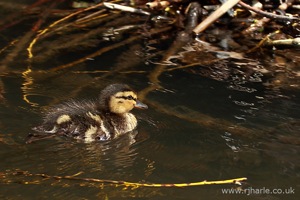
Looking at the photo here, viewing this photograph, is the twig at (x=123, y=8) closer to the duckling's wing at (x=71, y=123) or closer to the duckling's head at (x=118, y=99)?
the duckling's head at (x=118, y=99)

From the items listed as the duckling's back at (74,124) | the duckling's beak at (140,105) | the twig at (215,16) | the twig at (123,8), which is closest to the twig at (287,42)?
the twig at (215,16)

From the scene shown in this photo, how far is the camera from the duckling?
4.69m

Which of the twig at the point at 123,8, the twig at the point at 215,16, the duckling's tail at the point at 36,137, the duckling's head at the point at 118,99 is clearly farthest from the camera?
the twig at the point at 123,8

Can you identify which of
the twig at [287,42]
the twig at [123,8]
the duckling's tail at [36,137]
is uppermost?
the twig at [123,8]

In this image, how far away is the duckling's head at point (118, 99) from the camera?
504 cm

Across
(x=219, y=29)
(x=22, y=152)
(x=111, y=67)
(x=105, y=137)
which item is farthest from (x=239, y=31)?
(x=22, y=152)

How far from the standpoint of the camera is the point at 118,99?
505 centimetres

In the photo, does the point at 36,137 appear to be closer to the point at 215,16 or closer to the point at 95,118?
the point at 95,118

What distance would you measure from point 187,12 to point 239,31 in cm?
64

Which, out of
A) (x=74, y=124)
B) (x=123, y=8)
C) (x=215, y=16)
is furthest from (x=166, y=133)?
(x=123, y=8)

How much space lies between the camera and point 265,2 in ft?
24.3

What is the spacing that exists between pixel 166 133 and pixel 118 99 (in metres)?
0.48

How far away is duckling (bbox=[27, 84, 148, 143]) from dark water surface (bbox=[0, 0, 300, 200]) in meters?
0.09

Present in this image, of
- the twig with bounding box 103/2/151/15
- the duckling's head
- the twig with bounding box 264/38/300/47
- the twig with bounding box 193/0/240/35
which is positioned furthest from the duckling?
the twig with bounding box 103/2/151/15
